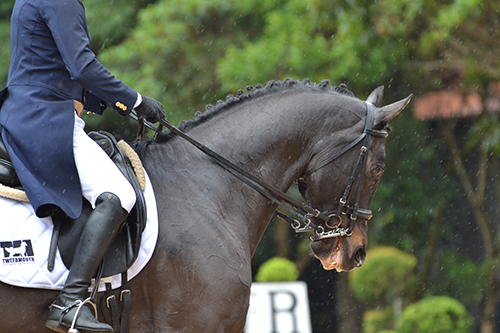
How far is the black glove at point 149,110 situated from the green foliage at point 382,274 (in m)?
6.46

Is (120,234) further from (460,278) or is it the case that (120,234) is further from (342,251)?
(460,278)

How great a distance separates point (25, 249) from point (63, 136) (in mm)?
566

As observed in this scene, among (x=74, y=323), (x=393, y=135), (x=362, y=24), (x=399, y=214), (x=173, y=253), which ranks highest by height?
(x=362, y=24)

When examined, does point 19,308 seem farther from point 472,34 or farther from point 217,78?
point 472,34

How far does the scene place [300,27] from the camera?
26.3 feet

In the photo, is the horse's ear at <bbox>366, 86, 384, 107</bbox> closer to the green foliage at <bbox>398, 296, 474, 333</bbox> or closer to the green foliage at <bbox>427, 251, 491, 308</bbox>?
the green foliage at <bbox>398, 296, 474, 333</bbox>

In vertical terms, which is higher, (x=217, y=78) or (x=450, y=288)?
(x=217, y=78)

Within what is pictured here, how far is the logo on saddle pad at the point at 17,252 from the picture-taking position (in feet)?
9.38

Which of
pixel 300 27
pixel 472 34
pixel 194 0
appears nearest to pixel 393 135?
pixel 472 34

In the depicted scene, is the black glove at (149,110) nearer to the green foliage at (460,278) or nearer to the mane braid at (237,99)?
the mane braid at (237,99)

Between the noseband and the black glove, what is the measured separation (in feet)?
3.14

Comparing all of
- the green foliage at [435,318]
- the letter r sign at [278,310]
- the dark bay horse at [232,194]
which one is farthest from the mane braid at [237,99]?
the green foliage at [435,318]

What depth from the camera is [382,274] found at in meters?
9.29

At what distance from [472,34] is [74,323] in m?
7.62
